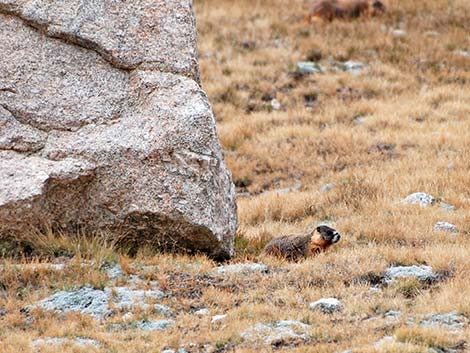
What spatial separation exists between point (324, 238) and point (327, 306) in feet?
6.60

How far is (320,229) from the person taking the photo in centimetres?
1096

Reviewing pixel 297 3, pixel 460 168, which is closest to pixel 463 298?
pixel 460 168

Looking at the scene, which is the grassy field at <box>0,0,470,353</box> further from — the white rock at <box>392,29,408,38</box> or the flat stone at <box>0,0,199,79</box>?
the flat stone at <box>0,0,199,79</box>

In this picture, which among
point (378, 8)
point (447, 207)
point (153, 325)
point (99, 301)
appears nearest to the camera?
point (153, 325)

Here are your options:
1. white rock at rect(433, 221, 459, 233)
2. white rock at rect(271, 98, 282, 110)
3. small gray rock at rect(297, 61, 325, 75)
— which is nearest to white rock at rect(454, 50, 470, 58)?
small gray rock at rect(297, 61, 325, 75)

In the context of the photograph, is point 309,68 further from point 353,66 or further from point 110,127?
point 110,127

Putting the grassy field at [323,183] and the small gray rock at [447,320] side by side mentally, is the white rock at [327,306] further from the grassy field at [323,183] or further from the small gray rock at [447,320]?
the small gray rock at [447,320]

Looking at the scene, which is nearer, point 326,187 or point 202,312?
point 202,312

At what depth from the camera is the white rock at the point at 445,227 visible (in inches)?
451

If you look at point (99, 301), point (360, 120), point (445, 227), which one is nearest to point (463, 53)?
point (360, 120)

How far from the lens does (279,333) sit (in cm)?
840

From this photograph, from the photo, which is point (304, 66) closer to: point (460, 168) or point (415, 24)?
point (415, 24)

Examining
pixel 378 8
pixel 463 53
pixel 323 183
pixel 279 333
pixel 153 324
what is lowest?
pixel 323 183

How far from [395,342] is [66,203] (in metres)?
3.87
